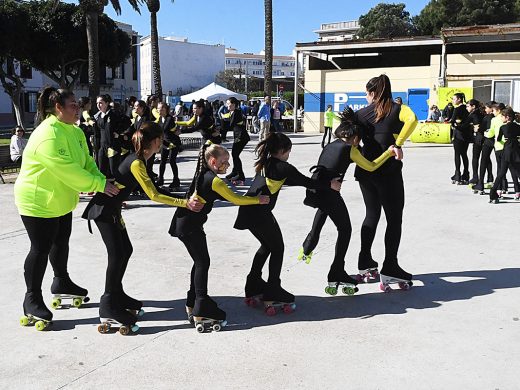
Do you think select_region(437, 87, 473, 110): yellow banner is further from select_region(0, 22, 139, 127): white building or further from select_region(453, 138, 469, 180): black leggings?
select_region(0, 22, 139, 127): white building

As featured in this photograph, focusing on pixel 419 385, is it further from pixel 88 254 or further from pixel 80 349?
pixel 88 254

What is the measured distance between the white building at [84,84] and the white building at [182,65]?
20577 mm

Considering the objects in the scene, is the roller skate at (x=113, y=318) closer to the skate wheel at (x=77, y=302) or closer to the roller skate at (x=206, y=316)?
the roller skate at (x=206, y=316)

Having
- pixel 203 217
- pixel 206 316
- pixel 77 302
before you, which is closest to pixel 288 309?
pixel 206 316

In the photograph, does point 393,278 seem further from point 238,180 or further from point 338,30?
point 338,30

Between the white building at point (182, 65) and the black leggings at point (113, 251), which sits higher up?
the white building at point (182, 65)

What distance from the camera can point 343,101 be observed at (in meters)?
29.7

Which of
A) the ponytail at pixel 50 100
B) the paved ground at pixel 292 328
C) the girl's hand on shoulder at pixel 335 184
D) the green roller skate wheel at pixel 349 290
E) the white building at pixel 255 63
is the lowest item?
the paved ground at pixel 292 328

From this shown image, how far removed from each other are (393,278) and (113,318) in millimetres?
2536

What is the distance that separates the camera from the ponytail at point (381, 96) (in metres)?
5.09

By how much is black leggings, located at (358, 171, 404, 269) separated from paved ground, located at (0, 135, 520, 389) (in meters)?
0.42

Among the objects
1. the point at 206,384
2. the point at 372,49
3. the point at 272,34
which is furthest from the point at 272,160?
the point at 372,49

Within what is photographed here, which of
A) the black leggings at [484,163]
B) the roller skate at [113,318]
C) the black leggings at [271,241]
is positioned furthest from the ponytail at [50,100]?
the black leggings at [484,163]

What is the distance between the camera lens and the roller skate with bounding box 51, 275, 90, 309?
190 inches
